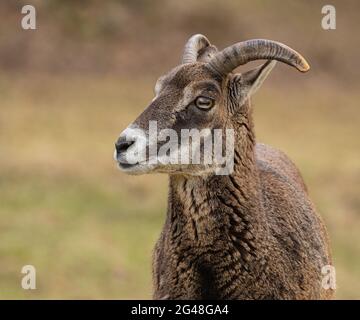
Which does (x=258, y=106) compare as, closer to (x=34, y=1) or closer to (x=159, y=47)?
(x=159, y=47)

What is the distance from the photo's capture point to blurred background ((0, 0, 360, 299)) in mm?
30203

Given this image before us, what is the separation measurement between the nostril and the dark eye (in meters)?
0.98

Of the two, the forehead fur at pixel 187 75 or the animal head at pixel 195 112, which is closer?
the animal head at pixel 195 112

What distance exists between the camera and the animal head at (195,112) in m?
11.5

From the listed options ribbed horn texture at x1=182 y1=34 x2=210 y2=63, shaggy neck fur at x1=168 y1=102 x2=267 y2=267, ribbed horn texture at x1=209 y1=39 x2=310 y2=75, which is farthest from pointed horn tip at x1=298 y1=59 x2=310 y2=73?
ribbed horn texture at x1=182 y1=34 x2=210 y2=63

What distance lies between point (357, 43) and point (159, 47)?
10.5m

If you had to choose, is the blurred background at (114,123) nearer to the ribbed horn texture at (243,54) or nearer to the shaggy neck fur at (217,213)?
the shaggy neck fur at (217,213)

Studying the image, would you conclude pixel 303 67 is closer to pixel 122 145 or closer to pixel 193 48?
pixel 193 48

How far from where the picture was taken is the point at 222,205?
11.9 m

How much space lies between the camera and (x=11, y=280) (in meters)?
28.0

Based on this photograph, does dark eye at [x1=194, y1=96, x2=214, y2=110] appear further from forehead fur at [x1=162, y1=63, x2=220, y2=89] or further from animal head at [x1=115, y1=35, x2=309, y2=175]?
forehead fur at [x1=162, y1=63, x2=220, y2=89]

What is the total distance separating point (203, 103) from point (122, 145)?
1182 mm

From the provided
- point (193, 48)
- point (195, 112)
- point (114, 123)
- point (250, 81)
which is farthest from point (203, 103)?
point (114, 123)

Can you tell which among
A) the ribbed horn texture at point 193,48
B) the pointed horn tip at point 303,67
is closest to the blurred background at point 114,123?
the ribbed horn texture at point 193,48
